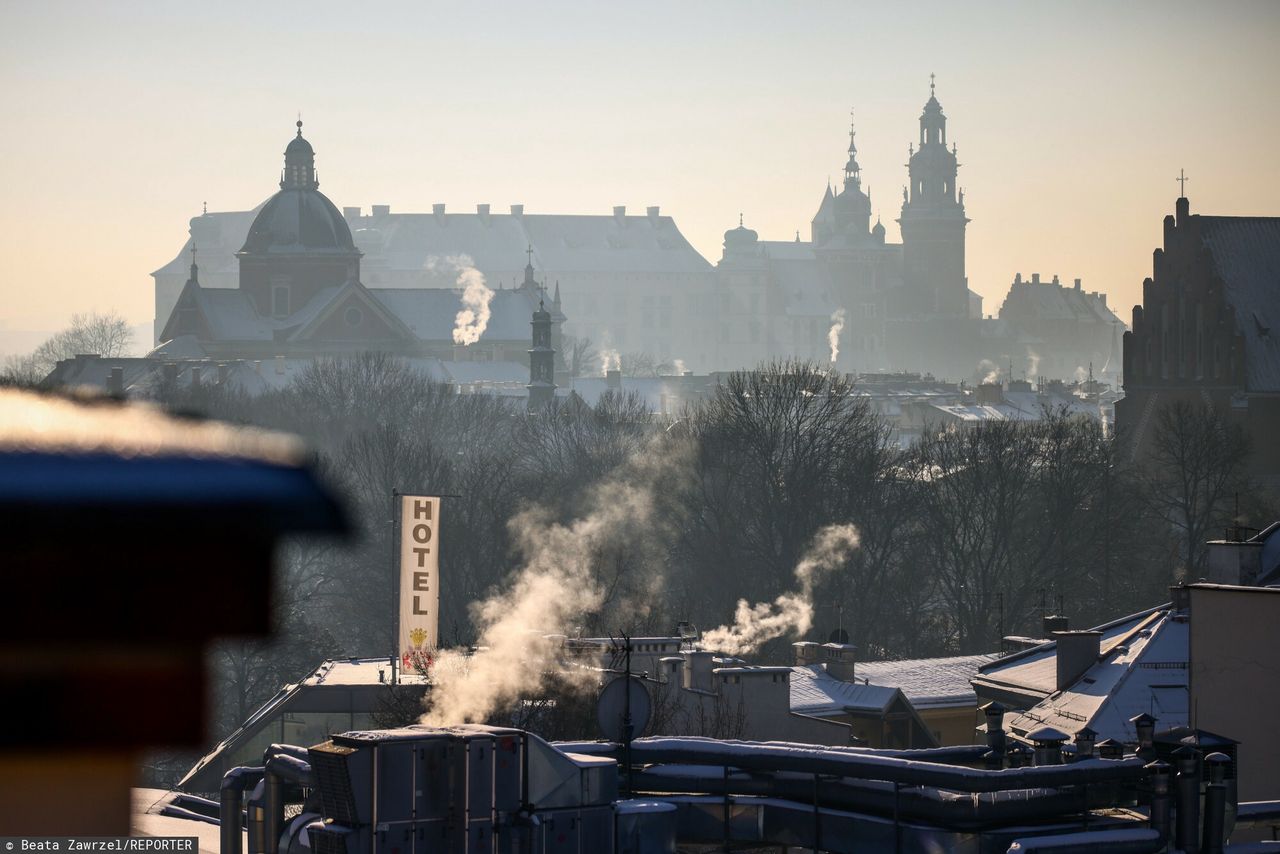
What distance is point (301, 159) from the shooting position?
11344 centimetres

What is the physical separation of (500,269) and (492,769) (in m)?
182

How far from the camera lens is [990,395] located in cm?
11419

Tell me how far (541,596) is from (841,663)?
51.9ft

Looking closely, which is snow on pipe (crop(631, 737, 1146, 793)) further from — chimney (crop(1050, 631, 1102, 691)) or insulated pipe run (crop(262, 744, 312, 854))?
chimney (crop(1050, 631, 1102, 691))

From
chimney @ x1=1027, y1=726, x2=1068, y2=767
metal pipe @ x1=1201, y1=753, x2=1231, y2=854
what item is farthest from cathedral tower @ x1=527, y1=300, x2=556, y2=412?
metal pipe @ x1=1201, y1=753, x2=1231, y2=854

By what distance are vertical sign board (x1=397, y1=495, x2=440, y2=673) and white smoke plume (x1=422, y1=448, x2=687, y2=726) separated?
A: 1.07m

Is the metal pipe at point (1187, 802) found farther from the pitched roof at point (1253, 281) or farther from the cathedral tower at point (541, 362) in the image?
the cathedral tower at point (541, 362)

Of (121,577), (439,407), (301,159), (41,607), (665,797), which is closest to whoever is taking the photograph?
(665,797)

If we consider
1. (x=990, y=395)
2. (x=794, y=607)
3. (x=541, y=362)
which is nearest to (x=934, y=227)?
(x=990, y=395)

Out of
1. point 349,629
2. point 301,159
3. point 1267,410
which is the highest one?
point 301,159

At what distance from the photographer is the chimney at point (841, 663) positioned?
3262cm

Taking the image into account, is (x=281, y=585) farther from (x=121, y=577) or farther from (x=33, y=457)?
(x=33, y=457)

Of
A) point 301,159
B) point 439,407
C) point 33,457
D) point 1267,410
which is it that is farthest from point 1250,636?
point 301,159

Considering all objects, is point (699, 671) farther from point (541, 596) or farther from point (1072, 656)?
point (541, 596)
